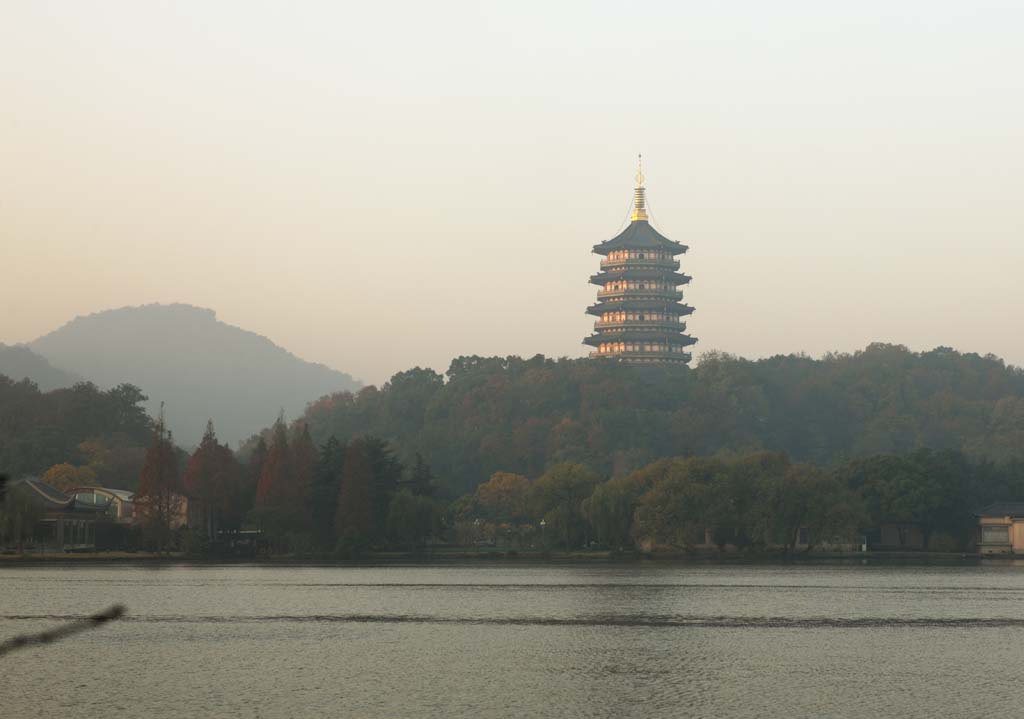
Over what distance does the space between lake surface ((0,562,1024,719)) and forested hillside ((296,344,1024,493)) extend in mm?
62127

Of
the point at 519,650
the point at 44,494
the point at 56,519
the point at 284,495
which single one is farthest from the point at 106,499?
the point at 519,650

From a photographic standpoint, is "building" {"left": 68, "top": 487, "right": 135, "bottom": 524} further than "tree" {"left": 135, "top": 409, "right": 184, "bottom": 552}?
Yes

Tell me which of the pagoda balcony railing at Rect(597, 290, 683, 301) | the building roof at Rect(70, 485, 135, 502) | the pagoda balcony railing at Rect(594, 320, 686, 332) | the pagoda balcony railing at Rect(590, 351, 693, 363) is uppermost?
the pagoda balcony railing at Rect(597, 290, 683, 301)

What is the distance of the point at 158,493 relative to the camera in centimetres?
8975

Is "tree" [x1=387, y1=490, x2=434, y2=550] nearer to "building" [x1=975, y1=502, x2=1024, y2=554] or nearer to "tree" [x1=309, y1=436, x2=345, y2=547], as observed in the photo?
"tree" [x1=309, y1=436, x2=345, y2=547]

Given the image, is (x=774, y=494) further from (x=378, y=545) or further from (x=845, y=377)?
(x=845, y=377)

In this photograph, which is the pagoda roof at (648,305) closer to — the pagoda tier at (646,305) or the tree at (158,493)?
the pagoda tier at (646,305)

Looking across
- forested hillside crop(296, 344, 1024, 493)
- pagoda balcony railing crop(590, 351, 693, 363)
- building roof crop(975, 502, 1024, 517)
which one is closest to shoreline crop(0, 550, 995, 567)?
building roof crop(975, 502, 1024, 517)

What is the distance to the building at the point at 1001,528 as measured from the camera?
310ft

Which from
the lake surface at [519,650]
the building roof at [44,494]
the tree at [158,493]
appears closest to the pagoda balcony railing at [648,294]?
the tree at [158,493]

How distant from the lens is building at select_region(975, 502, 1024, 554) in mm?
94438

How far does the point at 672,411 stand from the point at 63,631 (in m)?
100

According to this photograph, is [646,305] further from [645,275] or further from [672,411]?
[672,411]

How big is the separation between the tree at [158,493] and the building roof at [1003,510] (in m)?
55.0
